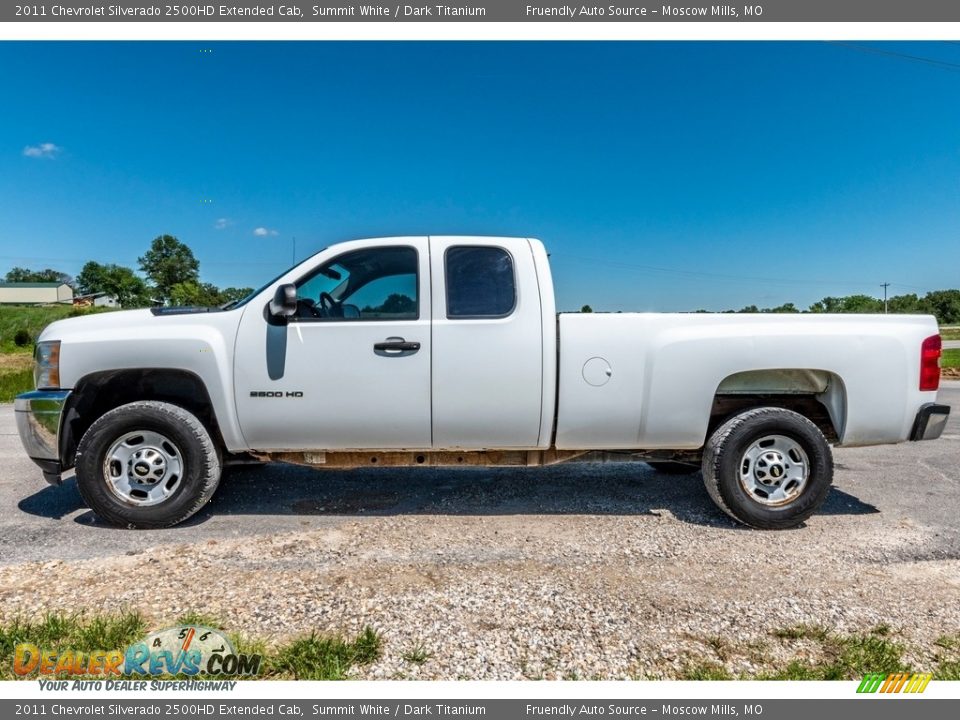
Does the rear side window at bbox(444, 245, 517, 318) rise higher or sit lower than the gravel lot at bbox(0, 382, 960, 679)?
higher

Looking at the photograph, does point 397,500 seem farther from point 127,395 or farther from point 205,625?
point 127,395

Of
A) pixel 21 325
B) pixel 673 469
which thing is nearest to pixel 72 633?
pixel 673 469

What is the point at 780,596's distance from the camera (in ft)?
9.67

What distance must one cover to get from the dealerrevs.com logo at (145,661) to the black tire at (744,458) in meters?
3.02

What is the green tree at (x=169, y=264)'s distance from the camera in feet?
298

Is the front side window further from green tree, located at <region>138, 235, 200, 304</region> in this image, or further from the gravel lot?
green tree, located at <region>138, 235, 200, 304</region>

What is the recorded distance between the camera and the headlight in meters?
3.86

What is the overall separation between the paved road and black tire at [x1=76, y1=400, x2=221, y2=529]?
0.46ft

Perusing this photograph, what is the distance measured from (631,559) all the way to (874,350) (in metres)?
2.22

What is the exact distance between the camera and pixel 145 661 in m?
2.34

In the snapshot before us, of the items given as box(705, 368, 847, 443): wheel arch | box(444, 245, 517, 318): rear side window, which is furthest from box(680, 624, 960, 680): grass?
box(444, 245, 517, 318): rear side window

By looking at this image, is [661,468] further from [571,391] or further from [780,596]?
[780,596]

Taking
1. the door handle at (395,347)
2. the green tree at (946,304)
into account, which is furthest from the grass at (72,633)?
the green tree at (946,304)
